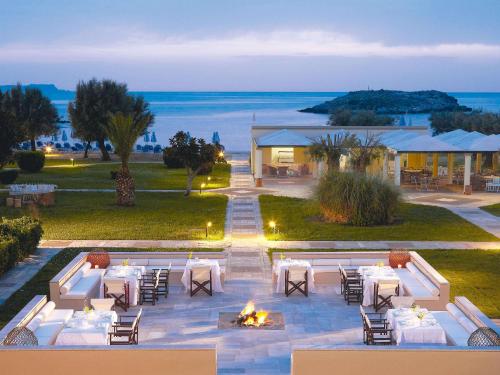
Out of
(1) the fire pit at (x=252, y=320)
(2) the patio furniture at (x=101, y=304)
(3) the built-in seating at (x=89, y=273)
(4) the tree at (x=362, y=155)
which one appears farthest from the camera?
(4) the tree at (x=362, y=155)

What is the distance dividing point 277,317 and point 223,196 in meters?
17.7

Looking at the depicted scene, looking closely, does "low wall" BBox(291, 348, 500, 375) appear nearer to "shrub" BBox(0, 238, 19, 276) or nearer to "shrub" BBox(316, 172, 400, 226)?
"shrub" BBox(0, 238, 19, 276)

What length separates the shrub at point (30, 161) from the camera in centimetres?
4038

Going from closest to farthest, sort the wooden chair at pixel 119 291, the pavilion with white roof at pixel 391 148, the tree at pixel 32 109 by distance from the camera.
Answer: the wooden chair at pixel 119 291, the pavilion with white roof at pixel 391 148, the tree at pixel 32 109

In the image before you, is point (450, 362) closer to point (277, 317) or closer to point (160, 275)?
point (277, 317)

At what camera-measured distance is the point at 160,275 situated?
14.4 metres

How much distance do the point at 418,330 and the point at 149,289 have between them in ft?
17.5

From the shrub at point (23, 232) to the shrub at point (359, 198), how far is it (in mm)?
9150

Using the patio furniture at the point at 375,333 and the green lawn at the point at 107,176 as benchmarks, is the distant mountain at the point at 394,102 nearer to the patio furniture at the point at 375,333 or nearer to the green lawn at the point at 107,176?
the green lawn at the point at 107,176

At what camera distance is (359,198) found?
881 inches

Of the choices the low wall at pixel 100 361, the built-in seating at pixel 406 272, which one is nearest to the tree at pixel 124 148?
the built-in seating at pixel 406 272

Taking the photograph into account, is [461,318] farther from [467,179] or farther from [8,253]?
[467,179]

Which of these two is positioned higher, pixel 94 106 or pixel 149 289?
pixel 94 106

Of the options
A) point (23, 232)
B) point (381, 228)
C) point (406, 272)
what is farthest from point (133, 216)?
point (406, 272)
